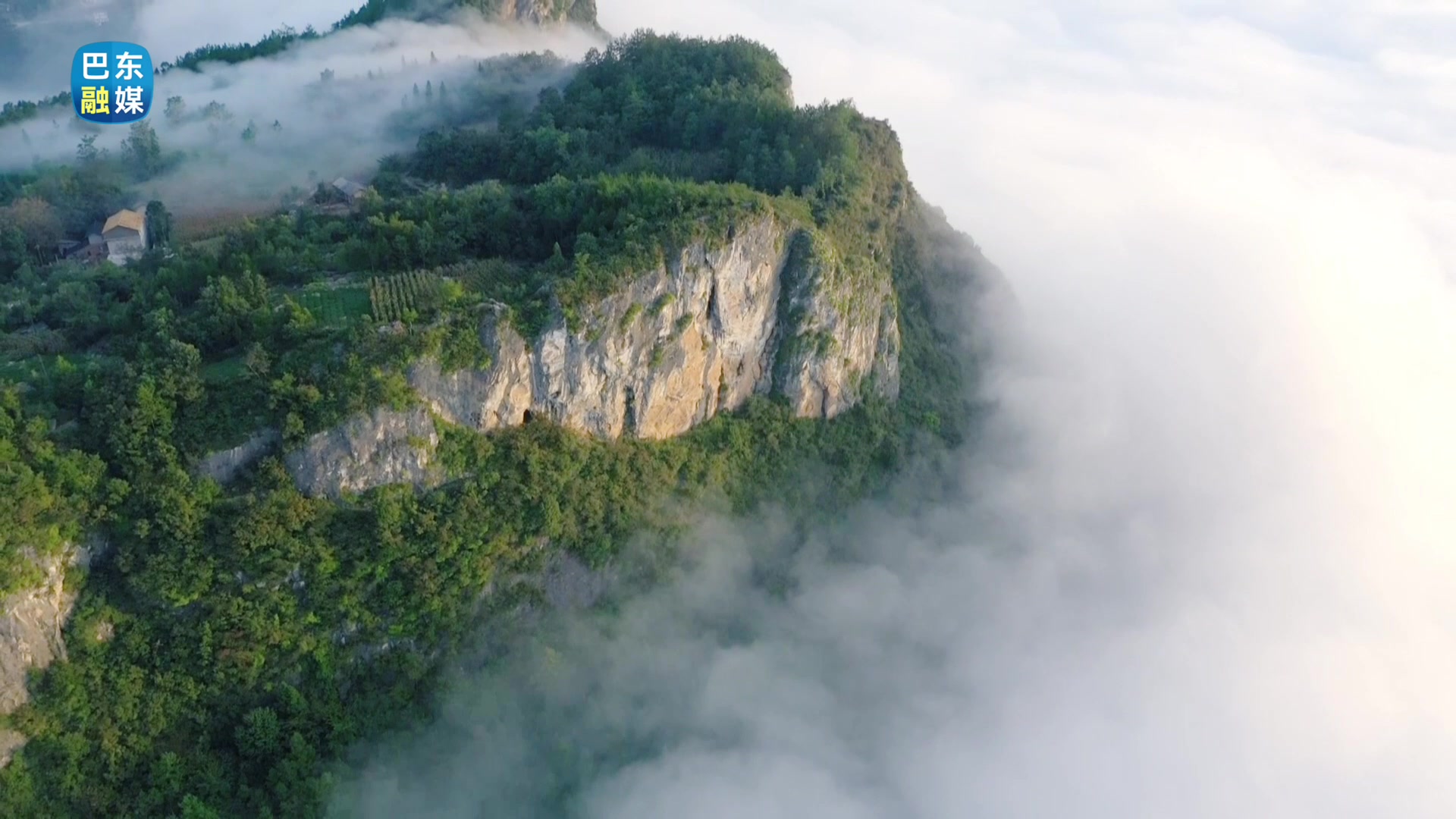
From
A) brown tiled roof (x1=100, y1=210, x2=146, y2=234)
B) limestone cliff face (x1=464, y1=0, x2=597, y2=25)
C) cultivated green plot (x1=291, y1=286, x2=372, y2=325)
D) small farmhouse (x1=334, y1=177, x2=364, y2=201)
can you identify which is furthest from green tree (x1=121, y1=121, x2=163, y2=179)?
cultivated green plot (x1=291, y1=286, x2=372, y2=325)

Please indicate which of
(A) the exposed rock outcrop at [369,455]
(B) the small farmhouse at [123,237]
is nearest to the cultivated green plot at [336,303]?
(A) the exposed rock outcrop at [369,455]

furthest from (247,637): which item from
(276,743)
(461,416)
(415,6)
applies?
(415,6)

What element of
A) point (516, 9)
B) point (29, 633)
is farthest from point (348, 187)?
point (516, 9)

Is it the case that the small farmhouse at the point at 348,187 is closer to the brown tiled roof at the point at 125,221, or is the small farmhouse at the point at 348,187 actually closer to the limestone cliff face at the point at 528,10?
the brown tiled roof at the point at 125,221

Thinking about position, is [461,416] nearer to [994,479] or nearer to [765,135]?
[765,135]

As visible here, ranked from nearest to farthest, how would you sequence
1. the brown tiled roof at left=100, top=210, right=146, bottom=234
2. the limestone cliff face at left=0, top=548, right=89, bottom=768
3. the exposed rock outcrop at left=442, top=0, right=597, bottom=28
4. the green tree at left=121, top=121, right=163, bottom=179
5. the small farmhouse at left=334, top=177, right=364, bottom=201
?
1. the limestone cliff face at left=0, top=548, right=89, bottom=768
2. the brown tiled roof at left=100, top=210, right=146, bottom=234
3. the small farmhouse at left=334, top=177, right=364, bottom=201
4. the green tree at left=121, top=121, right=163, bottom=179
5. the exposed rock outcrop at left=442, top=0, right=597, bottom=28
